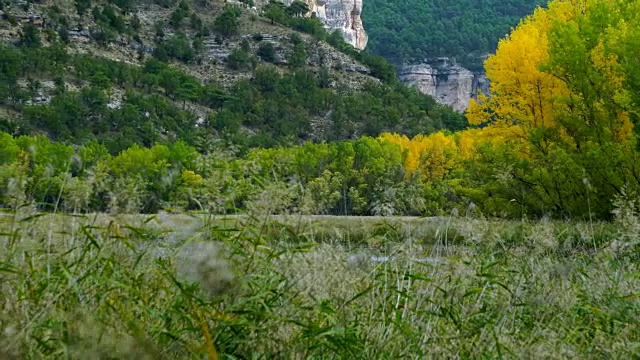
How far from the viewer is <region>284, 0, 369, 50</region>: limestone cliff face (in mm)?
146000

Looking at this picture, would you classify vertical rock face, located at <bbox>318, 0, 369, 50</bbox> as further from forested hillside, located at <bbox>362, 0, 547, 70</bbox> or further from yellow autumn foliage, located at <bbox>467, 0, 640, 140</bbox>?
yellow autumn foliage, located at <bbox>467, 0, 640, 140</bbox>

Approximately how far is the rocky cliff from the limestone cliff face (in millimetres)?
10207

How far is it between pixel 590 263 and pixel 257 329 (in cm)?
317

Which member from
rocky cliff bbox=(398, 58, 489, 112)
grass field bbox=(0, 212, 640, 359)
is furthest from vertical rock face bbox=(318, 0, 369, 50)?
grass field bbox=(0, 212, 640, 359)

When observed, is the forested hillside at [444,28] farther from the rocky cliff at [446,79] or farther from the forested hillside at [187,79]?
the forested hillside at [187,79]

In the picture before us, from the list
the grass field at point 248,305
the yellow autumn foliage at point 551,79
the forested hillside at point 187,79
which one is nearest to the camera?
the grass field at point 248,305

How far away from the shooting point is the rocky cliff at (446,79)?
5733 inches

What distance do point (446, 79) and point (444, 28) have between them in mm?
9938

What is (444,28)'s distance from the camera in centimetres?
14300

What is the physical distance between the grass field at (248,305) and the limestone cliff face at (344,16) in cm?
14161

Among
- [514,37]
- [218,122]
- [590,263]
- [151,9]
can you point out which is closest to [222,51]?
[151,9]

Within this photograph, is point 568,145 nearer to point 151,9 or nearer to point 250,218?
point 250,218

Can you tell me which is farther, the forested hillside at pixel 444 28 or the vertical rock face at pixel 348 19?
the vertical rock face at pixel 348 19

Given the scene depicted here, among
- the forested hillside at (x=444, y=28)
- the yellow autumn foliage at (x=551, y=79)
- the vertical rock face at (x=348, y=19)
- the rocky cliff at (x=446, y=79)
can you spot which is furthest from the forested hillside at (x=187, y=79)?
the rocky cliff at (x=446, y=79)
